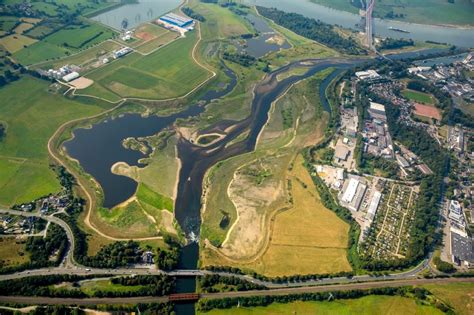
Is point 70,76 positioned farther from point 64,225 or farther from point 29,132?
point 64,225

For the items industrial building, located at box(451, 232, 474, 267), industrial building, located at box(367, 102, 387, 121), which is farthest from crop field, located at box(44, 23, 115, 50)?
industrial building, located at box(451, 232, 474, 267)

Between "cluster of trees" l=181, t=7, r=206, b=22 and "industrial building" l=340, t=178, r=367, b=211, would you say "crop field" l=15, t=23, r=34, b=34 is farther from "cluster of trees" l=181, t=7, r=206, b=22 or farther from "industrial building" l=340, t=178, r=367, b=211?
"industrial building" l=340, t=178, r=367, b=211

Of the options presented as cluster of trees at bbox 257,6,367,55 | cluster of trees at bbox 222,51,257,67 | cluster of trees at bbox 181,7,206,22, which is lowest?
cluster of trees at bbox 222,51,257,67

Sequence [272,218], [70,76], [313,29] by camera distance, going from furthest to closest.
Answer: [313,29], [70,76], [272,218]

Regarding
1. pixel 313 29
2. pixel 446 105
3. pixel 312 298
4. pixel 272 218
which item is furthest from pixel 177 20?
pixel 312 298

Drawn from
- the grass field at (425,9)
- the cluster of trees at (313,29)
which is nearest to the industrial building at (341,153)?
the cluster of trees at (313,29)
